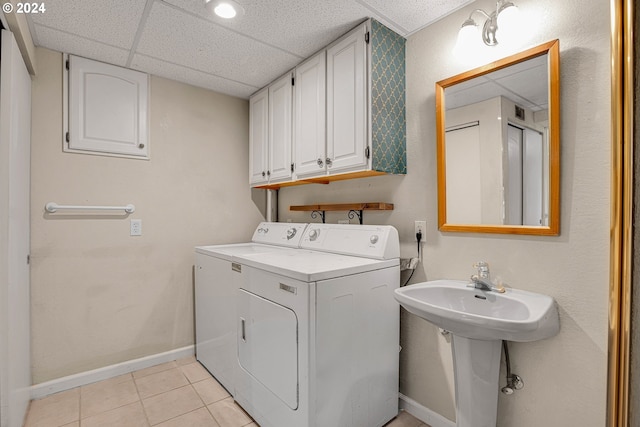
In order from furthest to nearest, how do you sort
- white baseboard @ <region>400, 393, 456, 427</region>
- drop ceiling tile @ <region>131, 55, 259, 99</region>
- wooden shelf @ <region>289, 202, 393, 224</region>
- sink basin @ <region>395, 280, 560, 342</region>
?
1. drop ceiling tile @ <region>131, 55, 259, 99</region>
2. wooden shelf @ <region>289, 202, 393, 224</region>
3. white baseboard @ <region>400, 393, 456, 427</region>
4. sink basin @ <region>395, 280, 560, 342</region>

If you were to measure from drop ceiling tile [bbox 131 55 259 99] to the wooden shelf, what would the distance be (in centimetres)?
114

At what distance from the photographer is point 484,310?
1.45m

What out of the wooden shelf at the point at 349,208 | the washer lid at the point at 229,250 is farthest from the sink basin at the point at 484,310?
the washer lid at the point at 229,250

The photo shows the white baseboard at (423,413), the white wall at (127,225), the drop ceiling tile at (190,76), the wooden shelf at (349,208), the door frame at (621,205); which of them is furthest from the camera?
the drop ceiling tile at (190,76)

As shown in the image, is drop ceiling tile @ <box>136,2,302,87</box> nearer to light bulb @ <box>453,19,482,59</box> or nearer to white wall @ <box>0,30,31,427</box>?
white wall @ <box>0,30,31,427</box>

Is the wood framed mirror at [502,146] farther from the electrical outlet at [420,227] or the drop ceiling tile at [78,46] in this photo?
the drop ceiling tile at [78,46]

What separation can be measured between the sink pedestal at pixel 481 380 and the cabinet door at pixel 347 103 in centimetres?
105

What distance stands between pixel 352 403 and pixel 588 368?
1.02m

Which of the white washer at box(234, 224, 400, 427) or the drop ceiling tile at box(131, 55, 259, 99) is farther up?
the drop ceiling tile at box(131, 55, 259, 99)

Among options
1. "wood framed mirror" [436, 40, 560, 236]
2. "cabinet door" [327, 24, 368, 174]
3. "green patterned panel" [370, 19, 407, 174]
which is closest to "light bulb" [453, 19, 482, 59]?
"wood framed mirror" [436, 40, 560, 236]

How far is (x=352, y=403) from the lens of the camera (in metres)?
1.58

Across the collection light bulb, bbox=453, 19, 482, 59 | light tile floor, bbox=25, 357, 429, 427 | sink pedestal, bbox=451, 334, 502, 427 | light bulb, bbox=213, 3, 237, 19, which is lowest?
light tile floor, bbox=25, 357, 429, 427

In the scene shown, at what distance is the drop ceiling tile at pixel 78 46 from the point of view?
1.90 meters

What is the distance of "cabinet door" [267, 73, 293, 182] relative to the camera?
2377 millimetres
